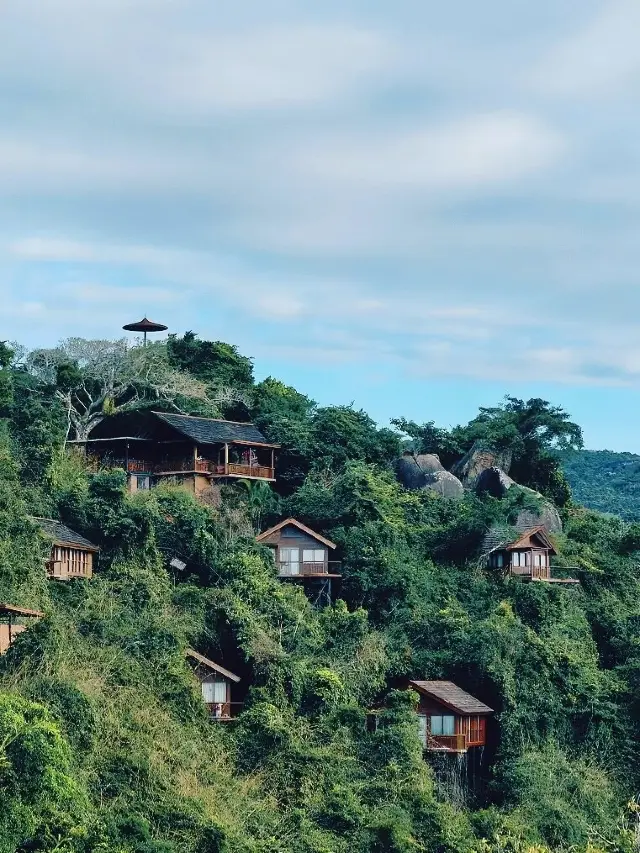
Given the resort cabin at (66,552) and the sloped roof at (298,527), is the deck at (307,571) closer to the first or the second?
the sloped roof at (298,527)

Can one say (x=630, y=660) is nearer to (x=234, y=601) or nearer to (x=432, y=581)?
(x=432, y=581)

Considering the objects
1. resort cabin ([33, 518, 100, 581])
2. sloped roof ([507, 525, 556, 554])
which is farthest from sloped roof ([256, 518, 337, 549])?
sloped roof ([507, 525, 556, 554])

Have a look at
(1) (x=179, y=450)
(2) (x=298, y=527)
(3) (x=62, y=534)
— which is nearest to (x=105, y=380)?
(1) (x=179, y=450)

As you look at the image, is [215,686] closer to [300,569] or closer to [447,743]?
[447,743]

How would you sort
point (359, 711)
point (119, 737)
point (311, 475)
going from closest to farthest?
1. point (119, 737)
2. point (359, 711)
3. point (311, 475)

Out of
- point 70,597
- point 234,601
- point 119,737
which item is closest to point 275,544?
point 234,601
